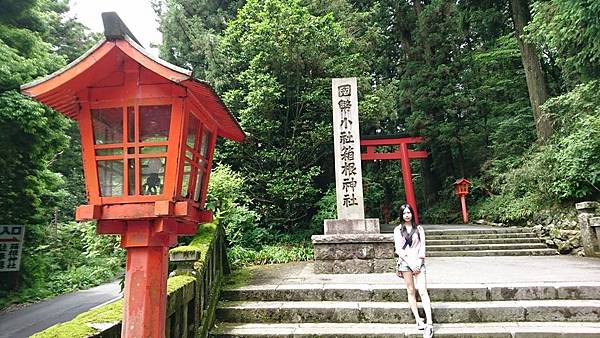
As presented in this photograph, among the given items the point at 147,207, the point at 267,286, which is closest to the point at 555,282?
the point at 267,286

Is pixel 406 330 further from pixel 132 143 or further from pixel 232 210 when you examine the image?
pixel 232 210

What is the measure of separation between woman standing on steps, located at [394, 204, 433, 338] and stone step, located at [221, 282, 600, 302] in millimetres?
714

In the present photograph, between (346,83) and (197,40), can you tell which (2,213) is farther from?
→ (346,83)

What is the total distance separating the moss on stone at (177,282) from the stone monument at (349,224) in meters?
3.61

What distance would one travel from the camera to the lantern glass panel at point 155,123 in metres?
2.61

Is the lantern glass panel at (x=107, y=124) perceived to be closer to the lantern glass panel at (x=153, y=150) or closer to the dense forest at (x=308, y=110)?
the lantern glass panel at (x=153, y=150)

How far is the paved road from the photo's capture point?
907 cm

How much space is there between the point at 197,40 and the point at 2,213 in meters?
8.70

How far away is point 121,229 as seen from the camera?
269cm

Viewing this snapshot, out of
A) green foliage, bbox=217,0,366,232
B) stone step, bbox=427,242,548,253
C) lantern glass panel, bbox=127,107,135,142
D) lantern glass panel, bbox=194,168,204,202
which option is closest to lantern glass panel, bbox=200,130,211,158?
lantern glass panel, bbox=194,168,204,202

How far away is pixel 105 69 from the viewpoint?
261cm

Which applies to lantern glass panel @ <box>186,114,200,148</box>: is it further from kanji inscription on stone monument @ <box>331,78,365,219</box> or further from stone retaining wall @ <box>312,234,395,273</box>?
kanji inscription on stone monument @ <box>331,78,365,219</box>

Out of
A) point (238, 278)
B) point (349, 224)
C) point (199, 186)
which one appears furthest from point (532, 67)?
point (199, 186)

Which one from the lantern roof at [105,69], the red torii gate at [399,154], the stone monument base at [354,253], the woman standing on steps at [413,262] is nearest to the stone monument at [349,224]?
the stone monument base at [354,253]
